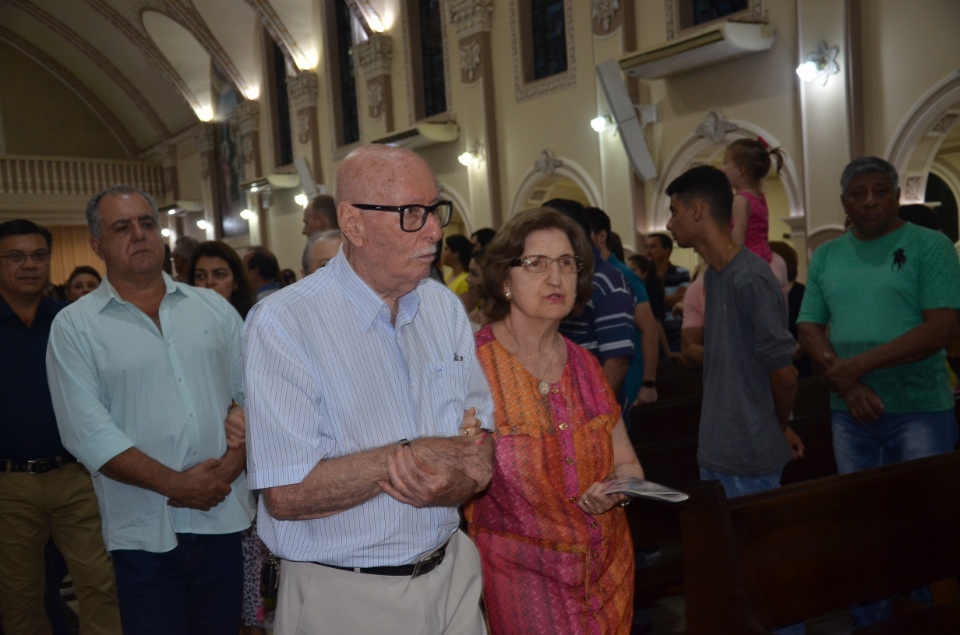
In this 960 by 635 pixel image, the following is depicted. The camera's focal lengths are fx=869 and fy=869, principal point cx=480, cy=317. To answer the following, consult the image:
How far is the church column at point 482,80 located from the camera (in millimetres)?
12102

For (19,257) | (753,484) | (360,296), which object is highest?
(19,257)

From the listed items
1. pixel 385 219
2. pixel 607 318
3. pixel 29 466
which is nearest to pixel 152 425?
pixel 29 466

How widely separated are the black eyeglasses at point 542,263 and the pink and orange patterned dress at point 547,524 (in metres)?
0.29

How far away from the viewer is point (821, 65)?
26.7 ft

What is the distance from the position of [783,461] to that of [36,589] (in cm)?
274

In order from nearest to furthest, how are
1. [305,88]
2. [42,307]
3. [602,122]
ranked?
[42,307] → [602,122] → [305,88]

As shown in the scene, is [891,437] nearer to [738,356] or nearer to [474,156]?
[738,356]

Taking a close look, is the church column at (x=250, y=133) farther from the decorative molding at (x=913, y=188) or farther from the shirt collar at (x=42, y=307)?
the shirt collar at (x=42, y=307)

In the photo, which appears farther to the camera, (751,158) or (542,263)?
(751,158)

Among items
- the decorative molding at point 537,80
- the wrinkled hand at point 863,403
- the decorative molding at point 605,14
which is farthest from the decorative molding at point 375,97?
the wrinkled hand at point 863,403

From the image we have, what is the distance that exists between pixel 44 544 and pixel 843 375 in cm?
307

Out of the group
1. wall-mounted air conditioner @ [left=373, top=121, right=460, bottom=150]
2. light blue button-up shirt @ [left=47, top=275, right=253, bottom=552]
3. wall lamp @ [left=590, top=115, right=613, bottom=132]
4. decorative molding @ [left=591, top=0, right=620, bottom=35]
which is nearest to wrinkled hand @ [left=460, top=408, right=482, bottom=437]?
light blue button-up shirt @ [left=47, top=275, right=253, bottom=552]

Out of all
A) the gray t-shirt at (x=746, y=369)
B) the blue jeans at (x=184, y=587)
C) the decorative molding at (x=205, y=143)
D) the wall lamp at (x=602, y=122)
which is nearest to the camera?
the blue jeans at (x=184, y=587)

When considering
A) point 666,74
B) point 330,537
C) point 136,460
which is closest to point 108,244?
point 136,460
